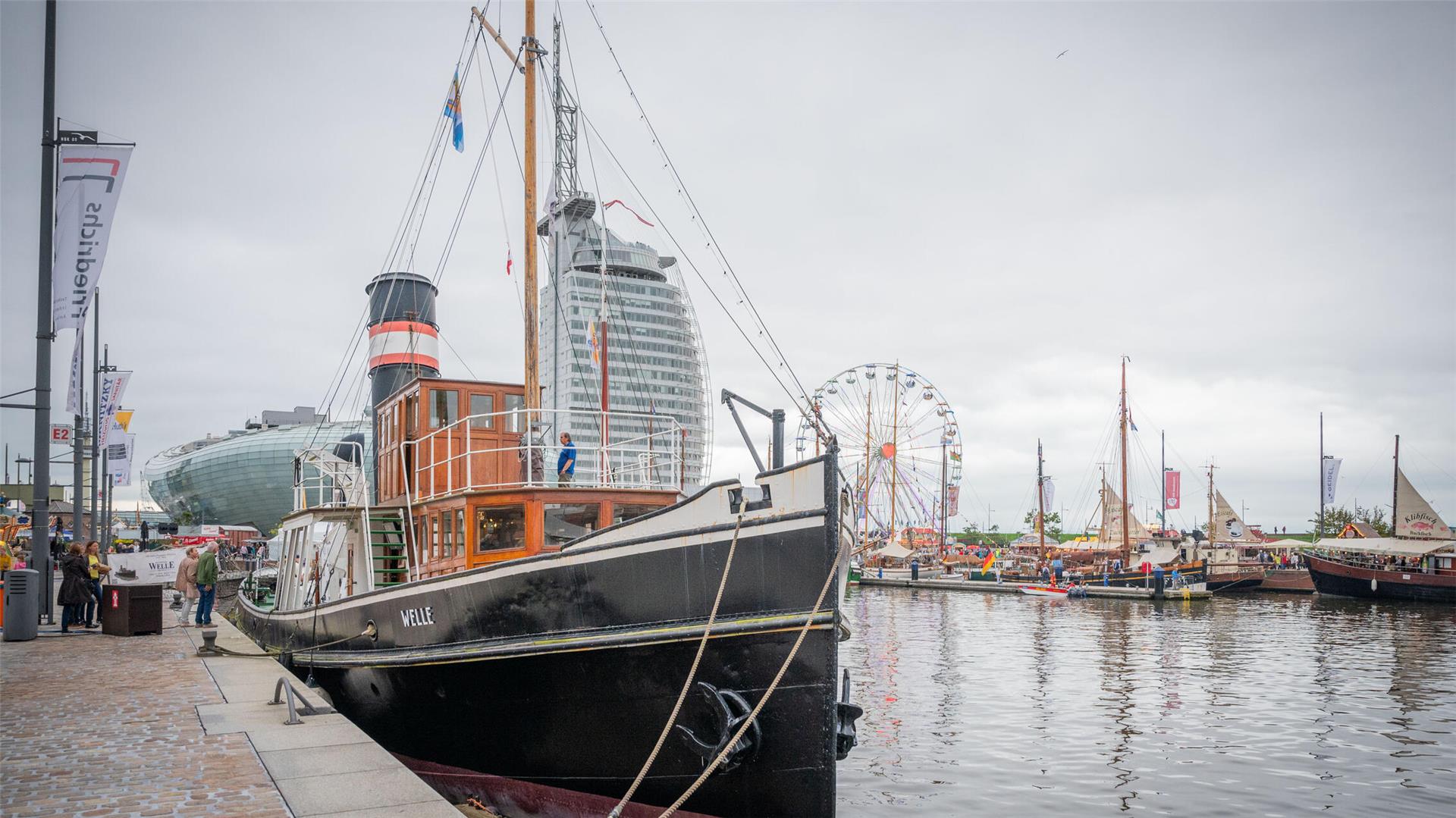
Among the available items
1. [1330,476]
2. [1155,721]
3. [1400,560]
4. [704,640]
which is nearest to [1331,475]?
[1330,476]

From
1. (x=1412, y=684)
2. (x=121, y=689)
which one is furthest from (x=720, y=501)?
(x=1412, y=684)

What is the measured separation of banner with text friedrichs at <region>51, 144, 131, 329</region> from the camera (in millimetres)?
13500

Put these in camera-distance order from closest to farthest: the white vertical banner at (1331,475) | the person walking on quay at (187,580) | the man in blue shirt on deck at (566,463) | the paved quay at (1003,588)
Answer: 1. the man in blue shirt on deck at (566,463)
2. the person walking on quay at (187,580)
3. the paved quay at (1003,588)
4. the white vertical banner at (1331,475)

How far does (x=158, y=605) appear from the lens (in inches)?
643

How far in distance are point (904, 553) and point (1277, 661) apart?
141ft

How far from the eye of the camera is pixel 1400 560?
49.8 m

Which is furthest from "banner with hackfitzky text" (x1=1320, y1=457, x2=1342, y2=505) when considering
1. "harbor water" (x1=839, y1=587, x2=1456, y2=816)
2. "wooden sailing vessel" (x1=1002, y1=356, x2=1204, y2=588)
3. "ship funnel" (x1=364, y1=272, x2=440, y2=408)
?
"ship funnel" (x1=364, y1=272, x2=440, y2=408)

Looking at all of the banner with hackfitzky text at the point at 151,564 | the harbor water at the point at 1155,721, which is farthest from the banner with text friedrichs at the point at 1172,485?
the banner with hackfitzky text at the point at 151,564

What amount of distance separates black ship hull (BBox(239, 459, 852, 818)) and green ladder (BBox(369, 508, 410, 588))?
3313 millimetres

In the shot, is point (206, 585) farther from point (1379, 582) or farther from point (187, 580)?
point (1379, 582)

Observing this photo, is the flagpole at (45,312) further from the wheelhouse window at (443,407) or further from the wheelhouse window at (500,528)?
the wheelhouse window at (500,528)

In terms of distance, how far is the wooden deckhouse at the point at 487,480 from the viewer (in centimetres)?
1036

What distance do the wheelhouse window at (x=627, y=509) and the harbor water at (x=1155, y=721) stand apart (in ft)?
15.3

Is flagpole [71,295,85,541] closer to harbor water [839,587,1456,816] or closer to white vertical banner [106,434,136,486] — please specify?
white vertical banner [106,434,136,486]
